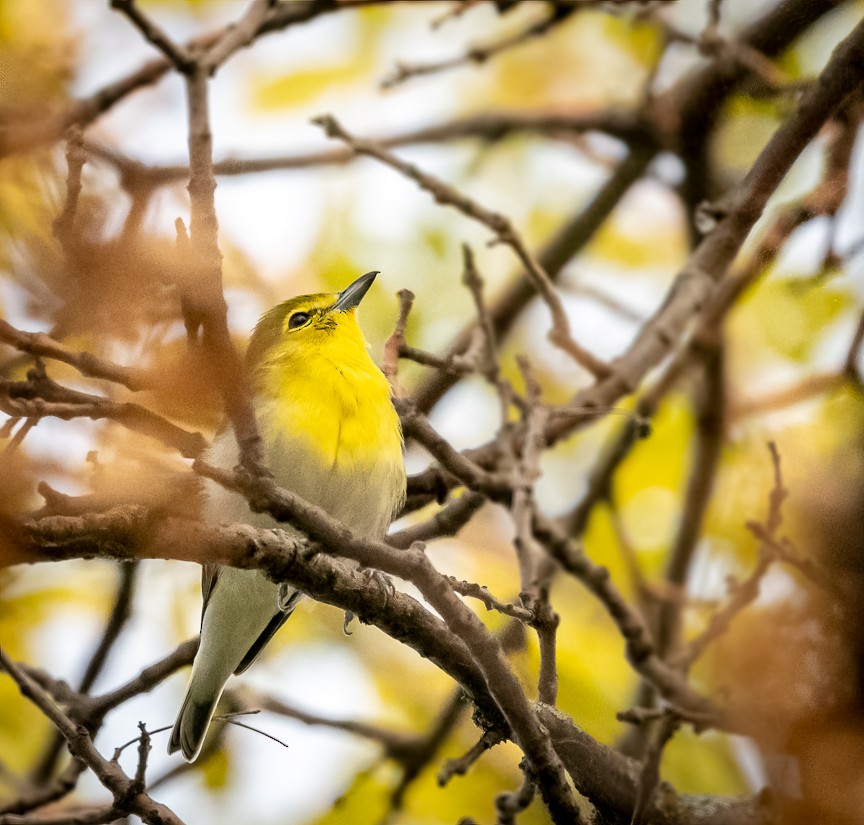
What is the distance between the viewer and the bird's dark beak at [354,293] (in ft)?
16.2

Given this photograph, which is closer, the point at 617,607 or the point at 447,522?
the point at 447,522

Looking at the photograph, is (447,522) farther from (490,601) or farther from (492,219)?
(492,219)

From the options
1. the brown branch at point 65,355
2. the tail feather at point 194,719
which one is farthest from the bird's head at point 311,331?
the brown branch at point 65,355

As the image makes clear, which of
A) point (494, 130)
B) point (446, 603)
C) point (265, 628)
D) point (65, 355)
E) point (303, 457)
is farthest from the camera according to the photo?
point (494, 130)

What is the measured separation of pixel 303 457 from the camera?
4004 millimetres

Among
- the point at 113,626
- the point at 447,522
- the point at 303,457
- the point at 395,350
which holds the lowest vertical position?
the point at 113,626

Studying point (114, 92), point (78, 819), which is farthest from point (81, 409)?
point (114, 92)

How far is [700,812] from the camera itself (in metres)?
3.38

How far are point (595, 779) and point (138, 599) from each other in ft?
7.46

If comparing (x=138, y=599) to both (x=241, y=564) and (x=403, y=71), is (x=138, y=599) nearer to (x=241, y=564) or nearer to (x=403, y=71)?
(x=241, y=564)

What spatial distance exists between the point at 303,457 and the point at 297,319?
50.2 inches

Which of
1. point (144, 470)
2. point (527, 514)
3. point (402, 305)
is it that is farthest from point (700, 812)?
point (144, 470)

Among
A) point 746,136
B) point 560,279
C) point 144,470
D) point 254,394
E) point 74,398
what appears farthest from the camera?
point 560,279

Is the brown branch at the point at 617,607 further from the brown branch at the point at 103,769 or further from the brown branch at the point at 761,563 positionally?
the brown branch at the point at 103,769
